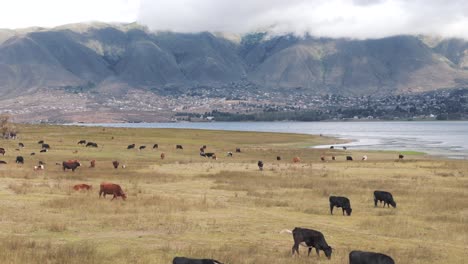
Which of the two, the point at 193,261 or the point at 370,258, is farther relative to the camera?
the point at 370,258

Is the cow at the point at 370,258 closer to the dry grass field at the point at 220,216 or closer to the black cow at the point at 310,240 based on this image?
the dry grass field at the point at 220,216

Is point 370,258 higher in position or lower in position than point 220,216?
higher

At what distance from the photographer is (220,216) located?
26.4m

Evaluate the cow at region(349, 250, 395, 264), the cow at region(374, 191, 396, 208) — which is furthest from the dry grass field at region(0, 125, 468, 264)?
the cow at region(349, 250, 395, 264)

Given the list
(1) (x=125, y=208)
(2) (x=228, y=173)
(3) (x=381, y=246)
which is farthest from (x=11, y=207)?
(2) (x=228, y=173)

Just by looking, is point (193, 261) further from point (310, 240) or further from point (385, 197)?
point (385, 197)

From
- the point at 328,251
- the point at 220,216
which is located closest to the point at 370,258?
the point at 328,251

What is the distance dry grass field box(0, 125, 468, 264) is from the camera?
62.4ft

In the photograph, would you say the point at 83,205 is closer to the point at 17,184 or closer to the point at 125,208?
the point at 125,208

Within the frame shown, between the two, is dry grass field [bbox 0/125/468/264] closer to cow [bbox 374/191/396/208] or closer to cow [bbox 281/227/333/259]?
cow [bbox 281/227/333/259]

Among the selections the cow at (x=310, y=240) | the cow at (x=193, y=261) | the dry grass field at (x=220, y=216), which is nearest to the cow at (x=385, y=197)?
the dry grass field at (x=220, y=216)

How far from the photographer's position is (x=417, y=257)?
19234 millimetres

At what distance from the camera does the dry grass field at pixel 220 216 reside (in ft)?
62.4

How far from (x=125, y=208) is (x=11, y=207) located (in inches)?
217
